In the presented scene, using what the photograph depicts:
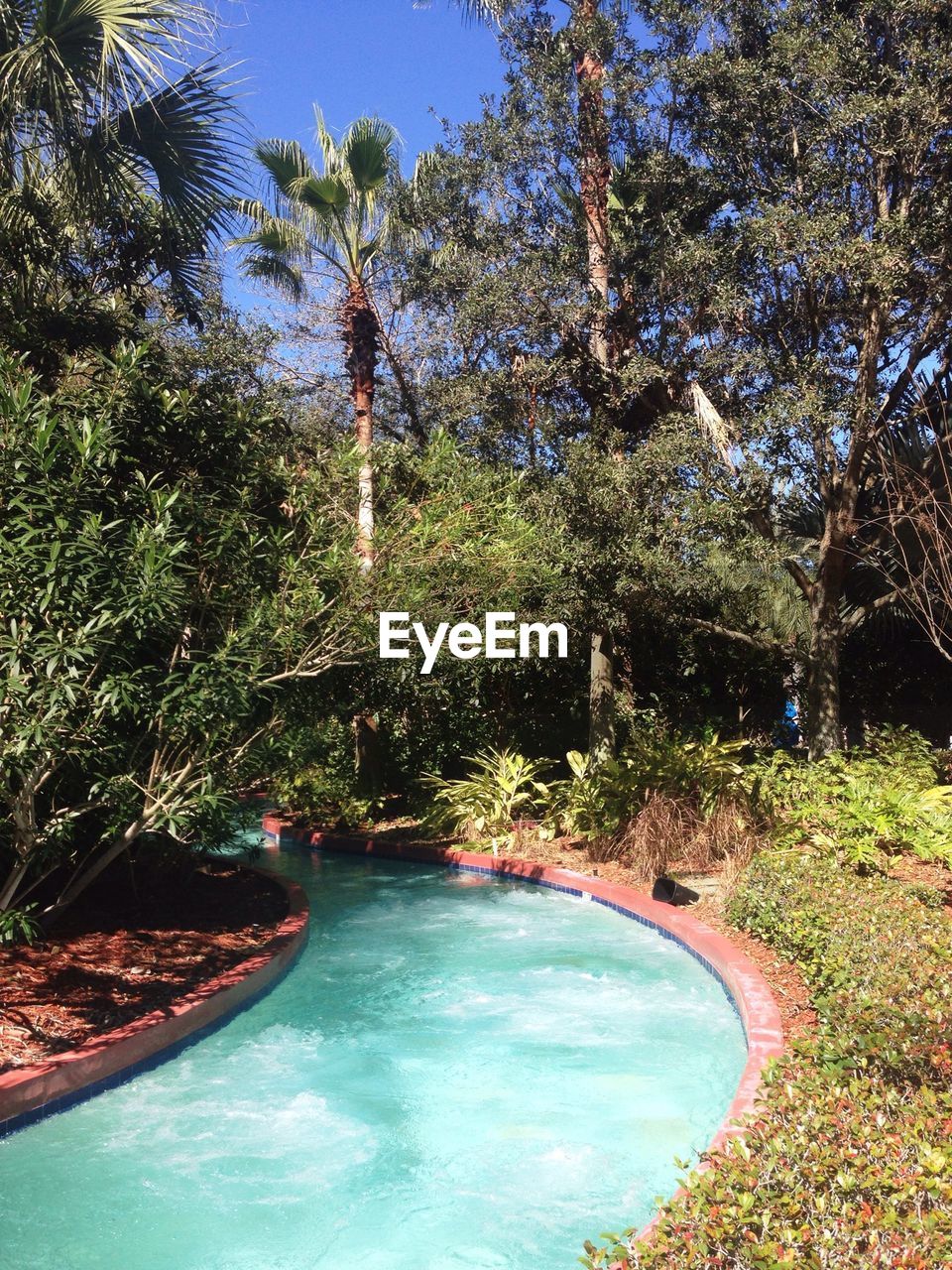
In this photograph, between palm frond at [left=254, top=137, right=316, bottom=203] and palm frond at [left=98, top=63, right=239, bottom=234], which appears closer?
palm frond at [left=98, top=63, right=239, bottom=234]

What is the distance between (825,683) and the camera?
12.2 m

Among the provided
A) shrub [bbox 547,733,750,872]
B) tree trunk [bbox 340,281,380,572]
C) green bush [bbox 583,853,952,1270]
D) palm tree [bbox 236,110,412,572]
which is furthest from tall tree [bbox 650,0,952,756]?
green bush [bbox 583,853,952,1270]

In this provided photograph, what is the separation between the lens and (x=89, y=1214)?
15.4 feet

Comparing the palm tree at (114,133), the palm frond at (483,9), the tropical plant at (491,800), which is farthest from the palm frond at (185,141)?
the tropical plant at (491,800)

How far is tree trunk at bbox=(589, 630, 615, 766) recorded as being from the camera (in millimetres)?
13508

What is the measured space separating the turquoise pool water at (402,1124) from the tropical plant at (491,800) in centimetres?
392

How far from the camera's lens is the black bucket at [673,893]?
9289 mm

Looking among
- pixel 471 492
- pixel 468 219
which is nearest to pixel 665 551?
pixel 471 492

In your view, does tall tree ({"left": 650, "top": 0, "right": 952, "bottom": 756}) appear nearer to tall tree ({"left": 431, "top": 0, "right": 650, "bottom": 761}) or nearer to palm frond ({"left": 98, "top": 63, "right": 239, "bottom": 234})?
tall tree ({"left": 431, "top": 0, "right": 650, "bottom": 761})

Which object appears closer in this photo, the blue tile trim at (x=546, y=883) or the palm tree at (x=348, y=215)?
the blue tile trim at (x=546, y=883)

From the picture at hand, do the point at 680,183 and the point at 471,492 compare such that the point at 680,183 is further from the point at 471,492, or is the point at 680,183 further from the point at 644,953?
the point at 644,953

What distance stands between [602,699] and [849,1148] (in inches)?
393

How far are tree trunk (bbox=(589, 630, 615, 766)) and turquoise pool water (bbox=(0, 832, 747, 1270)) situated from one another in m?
4.75

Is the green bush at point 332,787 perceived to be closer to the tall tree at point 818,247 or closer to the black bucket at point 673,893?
the black bucket at point 673,893
